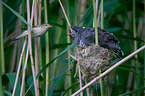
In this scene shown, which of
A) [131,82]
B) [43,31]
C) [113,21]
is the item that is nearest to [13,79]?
[43,31]

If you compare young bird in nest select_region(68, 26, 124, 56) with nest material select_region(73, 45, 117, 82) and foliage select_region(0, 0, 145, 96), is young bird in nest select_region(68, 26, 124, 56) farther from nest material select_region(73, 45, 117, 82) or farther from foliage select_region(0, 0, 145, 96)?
nest material select_region(73, 45, 117, 82)

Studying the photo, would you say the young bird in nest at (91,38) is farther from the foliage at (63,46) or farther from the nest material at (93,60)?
the nest material at (93,60)

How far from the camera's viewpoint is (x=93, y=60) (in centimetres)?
129

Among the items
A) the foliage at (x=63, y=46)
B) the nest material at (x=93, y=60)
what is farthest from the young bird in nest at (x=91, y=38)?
the nest material at (x=93, y=60)

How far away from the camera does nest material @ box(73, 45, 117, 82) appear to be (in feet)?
4.10

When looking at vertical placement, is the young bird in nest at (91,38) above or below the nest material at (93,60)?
above

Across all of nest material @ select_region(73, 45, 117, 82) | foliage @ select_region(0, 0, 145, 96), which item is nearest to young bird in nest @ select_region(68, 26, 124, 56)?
foliage @ select_region(0, 0, 145, 96)

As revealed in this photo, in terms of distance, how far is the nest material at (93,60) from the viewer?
4.10 feet

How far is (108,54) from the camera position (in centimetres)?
132

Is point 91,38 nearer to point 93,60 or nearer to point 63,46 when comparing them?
point 63,46

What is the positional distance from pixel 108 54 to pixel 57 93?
755mm

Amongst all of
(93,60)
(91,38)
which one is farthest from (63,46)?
(93,60)

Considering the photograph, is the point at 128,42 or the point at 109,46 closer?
the point at 109,46

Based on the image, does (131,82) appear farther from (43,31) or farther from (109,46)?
(43,31)
